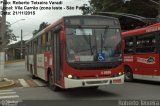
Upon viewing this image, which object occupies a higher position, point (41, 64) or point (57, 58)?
point (57, 58)

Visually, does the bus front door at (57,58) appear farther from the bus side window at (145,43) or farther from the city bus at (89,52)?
the bus side window at (145,43)

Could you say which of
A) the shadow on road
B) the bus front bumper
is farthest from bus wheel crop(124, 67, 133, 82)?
the bus front bumper

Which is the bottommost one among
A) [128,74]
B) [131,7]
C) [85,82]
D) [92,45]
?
[128,74]

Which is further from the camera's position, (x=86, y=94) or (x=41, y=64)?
(x=41, y=64)

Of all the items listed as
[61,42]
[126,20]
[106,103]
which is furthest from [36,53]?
[126,20]

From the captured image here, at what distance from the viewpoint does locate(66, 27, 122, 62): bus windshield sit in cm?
1347

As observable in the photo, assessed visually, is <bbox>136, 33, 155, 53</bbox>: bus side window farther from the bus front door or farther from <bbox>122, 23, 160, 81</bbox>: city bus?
the bus front door

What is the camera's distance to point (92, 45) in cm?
1362

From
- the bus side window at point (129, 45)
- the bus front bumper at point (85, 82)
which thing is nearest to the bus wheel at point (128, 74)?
the bus side window at point (129, 45)

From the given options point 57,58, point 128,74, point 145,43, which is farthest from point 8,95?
point 128,74

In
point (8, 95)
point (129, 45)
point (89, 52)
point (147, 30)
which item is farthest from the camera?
point (129, 45)

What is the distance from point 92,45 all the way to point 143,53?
18.9ft

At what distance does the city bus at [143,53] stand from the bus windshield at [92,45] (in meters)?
4.17

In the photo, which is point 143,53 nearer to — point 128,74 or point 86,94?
point 128,74
